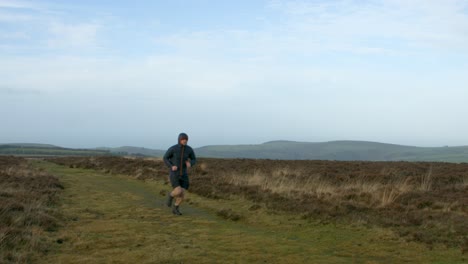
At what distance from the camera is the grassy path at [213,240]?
8266 millimetres

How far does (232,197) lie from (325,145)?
162211mm

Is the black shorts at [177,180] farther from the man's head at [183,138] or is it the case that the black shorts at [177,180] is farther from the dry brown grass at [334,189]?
the dry brown grass at [334,189]

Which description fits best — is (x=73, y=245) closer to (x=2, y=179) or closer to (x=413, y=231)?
(x=413, y=231)

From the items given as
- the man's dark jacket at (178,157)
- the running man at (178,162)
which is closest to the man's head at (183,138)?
the running man at (178,162)

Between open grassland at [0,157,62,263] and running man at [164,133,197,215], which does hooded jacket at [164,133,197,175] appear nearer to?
running man at [164,133,197,215]

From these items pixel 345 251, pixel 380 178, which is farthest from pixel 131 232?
pixel 380 178

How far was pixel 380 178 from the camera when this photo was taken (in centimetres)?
2166

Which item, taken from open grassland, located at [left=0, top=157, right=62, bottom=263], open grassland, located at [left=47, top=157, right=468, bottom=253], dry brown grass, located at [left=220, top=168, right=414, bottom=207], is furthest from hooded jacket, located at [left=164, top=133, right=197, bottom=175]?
dry brown grass, located at [left=220, top=168, right=414, bottom=207]

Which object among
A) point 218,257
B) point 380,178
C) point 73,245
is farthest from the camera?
point 380,178

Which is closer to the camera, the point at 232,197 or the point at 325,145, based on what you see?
the point at 232,197

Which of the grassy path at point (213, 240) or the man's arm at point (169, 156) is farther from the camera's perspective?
the man's arm at point (169, 156)

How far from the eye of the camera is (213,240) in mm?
9734

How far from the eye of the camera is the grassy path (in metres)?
8.27

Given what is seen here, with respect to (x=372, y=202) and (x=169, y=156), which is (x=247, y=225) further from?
(x=372, y=202)
